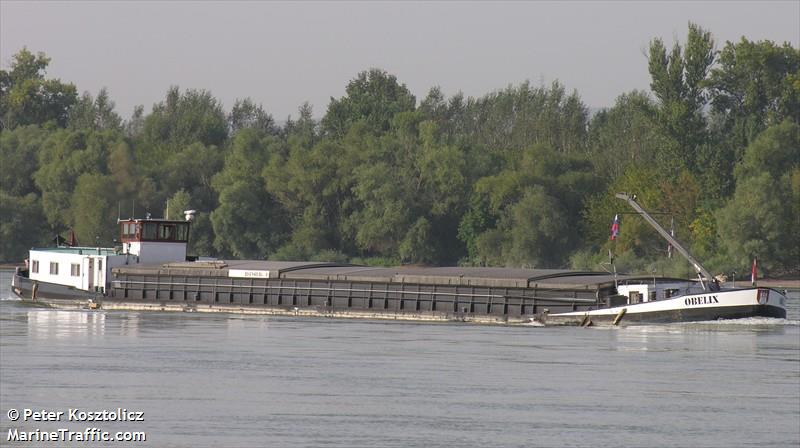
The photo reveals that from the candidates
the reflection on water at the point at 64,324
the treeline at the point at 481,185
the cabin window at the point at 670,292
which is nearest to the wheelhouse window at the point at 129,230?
the reflection on water at the point at 64,324

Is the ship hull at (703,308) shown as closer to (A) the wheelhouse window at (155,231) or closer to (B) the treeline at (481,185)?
(A) the wheelhouse window at (155,231)

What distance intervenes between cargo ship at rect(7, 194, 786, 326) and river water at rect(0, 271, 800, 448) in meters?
1.48

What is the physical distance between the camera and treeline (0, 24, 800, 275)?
119 metres

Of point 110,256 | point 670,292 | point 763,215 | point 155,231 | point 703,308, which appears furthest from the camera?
point 763,215

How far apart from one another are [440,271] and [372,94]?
120 meters

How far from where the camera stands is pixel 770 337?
5634 centimetres

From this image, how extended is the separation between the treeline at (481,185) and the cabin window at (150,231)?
1834 inches

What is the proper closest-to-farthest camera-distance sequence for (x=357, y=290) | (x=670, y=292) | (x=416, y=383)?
(x=416, y=383), (x=670, y=292), (x=357, y=290)

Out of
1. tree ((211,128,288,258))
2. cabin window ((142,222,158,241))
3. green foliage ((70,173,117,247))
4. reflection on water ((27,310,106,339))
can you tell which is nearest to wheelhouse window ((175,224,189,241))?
cabin window ((142,222,158,241))

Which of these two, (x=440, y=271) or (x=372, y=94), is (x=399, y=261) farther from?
(x=440, y=271)

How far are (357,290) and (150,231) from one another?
16.9m

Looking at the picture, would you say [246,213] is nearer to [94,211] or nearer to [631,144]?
[94,211]

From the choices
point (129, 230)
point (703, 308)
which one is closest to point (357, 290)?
point (703, 308)

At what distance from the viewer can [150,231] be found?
79.9 m
